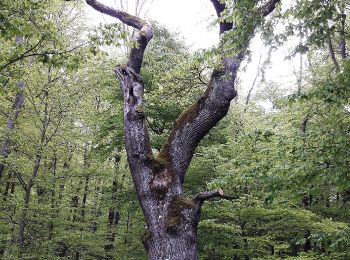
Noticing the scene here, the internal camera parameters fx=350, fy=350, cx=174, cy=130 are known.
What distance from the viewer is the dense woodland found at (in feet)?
14.9

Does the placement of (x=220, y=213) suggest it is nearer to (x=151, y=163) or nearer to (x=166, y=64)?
(x=151, y=163)

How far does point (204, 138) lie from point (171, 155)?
651 centimetres

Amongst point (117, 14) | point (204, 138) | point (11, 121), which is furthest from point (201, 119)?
point (11, 121)

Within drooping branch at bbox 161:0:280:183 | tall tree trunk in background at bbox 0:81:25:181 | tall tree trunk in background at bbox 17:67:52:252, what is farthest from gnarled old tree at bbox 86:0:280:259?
tall tree trunk in background at bbox 0:81:25:181

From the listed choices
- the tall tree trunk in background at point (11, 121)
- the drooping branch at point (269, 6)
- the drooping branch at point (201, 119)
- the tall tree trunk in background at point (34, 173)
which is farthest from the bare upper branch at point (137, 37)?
the tall tree trunk in background at point (11, 121)

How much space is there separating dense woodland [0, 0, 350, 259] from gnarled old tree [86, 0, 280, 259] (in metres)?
0.16

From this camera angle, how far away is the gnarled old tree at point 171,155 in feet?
14.1

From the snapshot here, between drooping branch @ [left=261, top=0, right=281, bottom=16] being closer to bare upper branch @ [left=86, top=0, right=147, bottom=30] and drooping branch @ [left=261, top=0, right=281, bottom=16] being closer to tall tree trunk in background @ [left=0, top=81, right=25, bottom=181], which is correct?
bare upper branch @ [left=86, top=0, right=147, bottom=30]

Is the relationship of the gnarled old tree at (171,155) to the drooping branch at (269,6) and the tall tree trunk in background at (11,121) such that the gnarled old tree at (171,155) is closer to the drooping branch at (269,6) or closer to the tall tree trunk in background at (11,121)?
the drooping branch at (269,6)

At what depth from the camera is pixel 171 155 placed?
492 cm

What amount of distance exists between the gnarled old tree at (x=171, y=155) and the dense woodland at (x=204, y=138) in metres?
0.16

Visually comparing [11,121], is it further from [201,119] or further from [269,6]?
[269,6]

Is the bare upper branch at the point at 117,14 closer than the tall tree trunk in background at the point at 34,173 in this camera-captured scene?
Yes

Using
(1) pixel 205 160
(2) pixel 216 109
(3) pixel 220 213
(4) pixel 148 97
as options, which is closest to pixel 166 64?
(4) pixel 148 97
